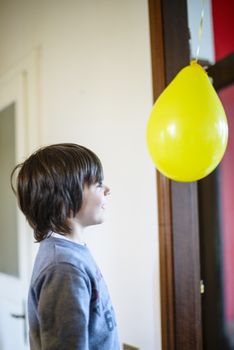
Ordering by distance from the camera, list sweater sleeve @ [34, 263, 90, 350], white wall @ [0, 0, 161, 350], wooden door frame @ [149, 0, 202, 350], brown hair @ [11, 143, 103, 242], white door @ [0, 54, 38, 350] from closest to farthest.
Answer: sweater sleeve @ [34, 263, 90, 350] < brown hair @ [11, 143, 103, 242] < wooden door frame @ [149, 0, 202, 350] < white wall @ [0, 0, 161, 350] < white door @ [0, 54, 38, 350]

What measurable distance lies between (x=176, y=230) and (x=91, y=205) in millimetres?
337

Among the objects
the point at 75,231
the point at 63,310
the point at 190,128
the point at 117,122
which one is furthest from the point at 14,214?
the point at 190,128

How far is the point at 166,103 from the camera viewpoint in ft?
2.54

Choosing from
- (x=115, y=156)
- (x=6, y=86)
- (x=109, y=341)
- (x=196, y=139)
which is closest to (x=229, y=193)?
(x=115, y=156)

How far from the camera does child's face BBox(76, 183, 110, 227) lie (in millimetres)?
822

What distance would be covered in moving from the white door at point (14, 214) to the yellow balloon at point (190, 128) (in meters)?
1.10

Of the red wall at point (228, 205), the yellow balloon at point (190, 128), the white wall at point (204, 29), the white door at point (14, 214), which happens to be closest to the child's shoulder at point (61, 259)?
the yellow balloon at point (190, 128)

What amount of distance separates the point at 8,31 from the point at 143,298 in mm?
1793

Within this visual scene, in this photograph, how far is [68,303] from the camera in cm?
67

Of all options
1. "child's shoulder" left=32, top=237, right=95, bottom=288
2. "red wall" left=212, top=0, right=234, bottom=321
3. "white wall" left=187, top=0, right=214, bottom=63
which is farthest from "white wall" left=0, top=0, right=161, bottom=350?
"child's shoulder" left=32, top=237, right=95, bottom=288

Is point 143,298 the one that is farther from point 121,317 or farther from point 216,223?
point 216,223

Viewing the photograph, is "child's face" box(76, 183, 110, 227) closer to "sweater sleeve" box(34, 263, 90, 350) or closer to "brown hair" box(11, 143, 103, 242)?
"brown hair" box(11, 143, 103, 242)

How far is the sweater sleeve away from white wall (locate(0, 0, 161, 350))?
45cm

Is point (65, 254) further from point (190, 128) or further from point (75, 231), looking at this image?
point (190, 128)
